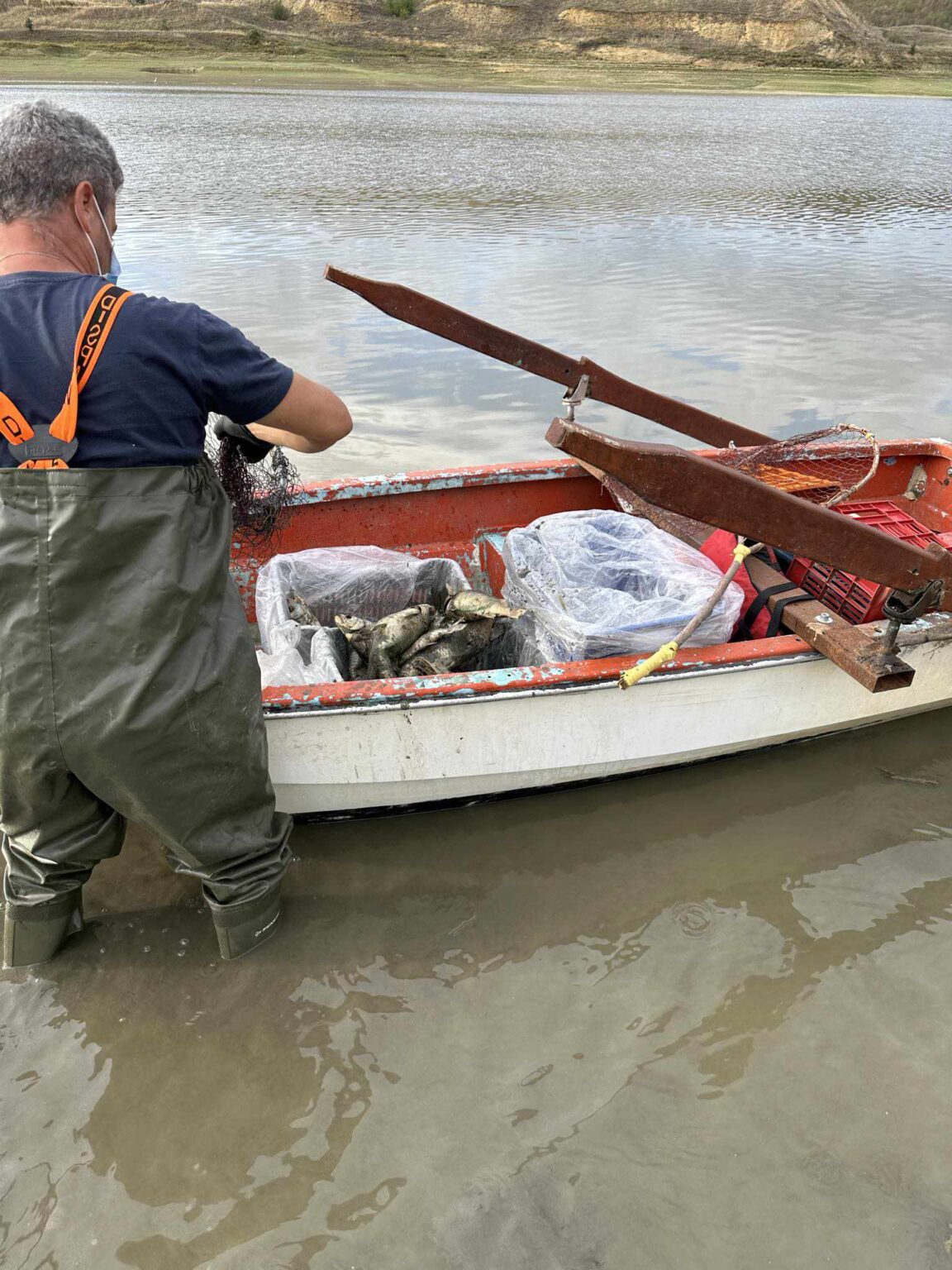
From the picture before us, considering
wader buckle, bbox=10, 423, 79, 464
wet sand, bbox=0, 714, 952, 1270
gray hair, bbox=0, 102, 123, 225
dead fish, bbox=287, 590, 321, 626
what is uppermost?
gray hair, bbox=0, 102, 123, 225

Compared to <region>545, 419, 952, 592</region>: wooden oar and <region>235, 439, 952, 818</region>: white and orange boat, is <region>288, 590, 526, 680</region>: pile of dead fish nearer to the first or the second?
<region>235, 439, 952, 818</region>: white and orange boat

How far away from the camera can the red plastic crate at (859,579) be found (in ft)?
11.1

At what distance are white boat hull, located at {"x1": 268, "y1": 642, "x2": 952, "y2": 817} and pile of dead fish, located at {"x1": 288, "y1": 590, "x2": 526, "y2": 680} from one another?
38cm

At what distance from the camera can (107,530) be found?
1991 millimetres

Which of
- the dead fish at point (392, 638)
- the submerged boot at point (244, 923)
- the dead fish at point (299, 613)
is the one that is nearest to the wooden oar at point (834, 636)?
the dead fish at point (392, 638)

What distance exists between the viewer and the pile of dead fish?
3191 mm

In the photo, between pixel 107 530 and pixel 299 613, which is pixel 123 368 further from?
pixel 299 613

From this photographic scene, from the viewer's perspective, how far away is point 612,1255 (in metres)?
1.99

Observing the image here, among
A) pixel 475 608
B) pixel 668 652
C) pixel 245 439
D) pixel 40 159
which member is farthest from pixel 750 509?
pixel 40 159

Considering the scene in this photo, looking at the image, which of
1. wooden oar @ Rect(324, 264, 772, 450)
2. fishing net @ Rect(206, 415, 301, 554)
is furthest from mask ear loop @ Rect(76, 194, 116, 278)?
wooden oar @ Rect(324, 264, 772, 450)

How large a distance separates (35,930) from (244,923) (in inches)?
23.7

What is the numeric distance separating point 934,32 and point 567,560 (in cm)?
8232

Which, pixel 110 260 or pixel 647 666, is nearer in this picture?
pixel 110 260

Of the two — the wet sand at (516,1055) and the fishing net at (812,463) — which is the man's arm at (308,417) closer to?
the wet sand at (516,1055)
